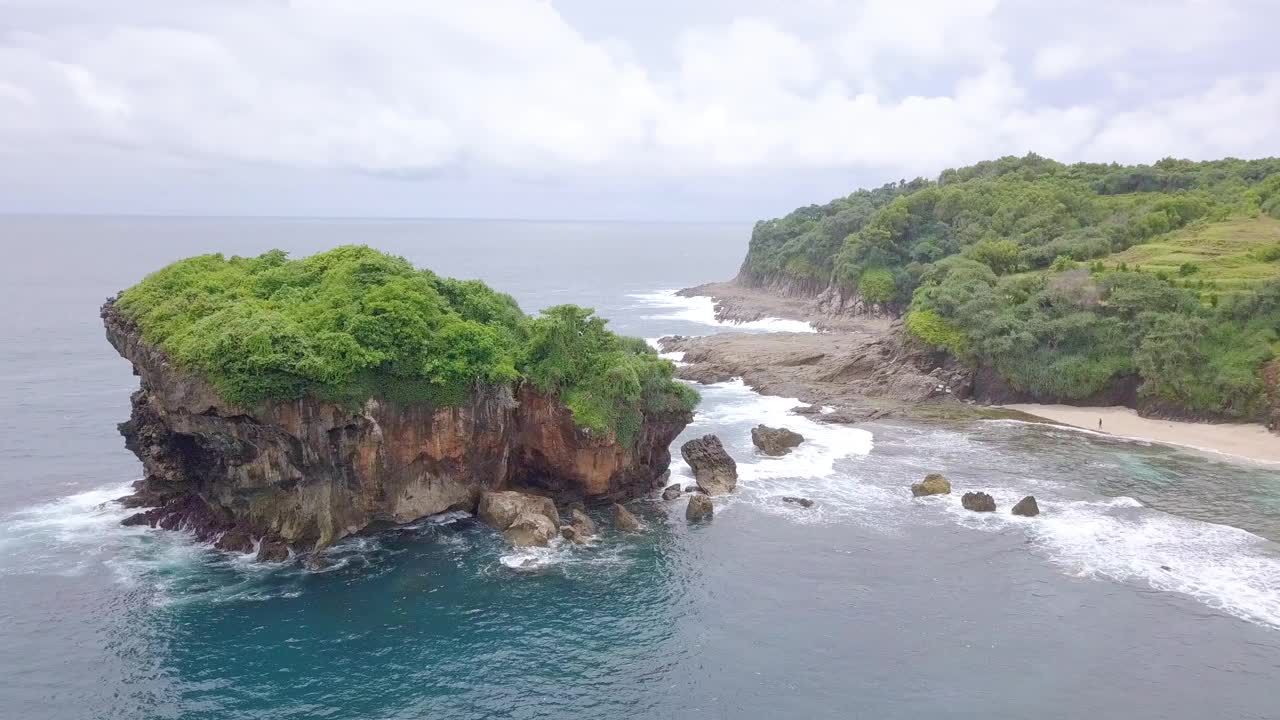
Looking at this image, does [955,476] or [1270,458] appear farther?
[1270,458]

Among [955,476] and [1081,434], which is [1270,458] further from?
[955,476]

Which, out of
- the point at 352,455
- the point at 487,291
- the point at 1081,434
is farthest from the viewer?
the point at 1081,434

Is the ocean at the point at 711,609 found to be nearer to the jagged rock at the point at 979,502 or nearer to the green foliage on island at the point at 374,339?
the jagged rock at the point at 979,502

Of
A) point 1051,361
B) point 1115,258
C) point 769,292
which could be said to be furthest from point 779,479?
point 769,292

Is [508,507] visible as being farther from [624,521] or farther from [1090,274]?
[1090,274]

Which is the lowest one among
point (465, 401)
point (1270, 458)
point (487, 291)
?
point (1270, 458)

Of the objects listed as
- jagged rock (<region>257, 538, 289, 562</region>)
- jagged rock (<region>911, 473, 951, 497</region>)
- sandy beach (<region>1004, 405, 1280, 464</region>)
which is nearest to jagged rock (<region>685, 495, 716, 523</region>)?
jagged rock (<region>911, 473, 951, 497</region>)
